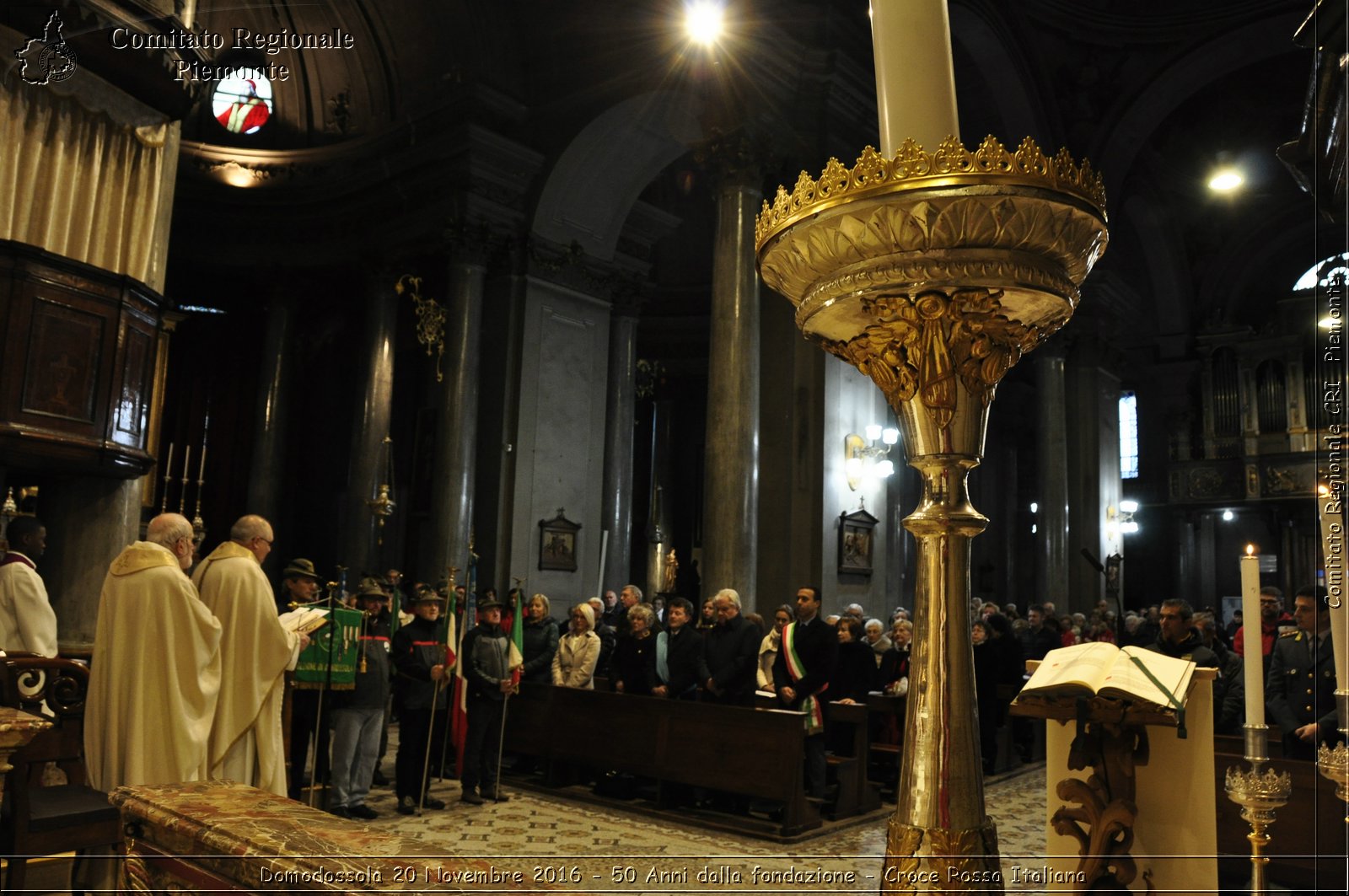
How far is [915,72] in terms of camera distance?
5.93ft

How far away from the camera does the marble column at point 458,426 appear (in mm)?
13219

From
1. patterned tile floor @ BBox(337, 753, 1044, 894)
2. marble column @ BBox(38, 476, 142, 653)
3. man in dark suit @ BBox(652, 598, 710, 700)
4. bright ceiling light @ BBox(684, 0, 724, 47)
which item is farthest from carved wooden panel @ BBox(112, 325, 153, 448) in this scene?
bright ceiling light @ BBox(684, 0, 724, 47)

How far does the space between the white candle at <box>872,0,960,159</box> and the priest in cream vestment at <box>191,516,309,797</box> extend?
379 centimetres

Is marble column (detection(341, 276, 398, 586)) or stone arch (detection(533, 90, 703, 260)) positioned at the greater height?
stone arch (detection(533, 90, 703, 260))

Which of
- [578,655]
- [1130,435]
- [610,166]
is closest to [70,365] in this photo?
[578,655]

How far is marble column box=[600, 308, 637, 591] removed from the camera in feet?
52.0

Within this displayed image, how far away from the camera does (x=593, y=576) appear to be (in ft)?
47.8

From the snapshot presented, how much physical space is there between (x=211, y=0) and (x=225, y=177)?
2957mm

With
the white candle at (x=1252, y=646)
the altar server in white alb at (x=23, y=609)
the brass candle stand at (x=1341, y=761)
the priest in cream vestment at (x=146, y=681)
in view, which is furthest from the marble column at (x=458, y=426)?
the brass candle stand at (x=1341, y=761)

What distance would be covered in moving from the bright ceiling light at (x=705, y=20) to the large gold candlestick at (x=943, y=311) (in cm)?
992

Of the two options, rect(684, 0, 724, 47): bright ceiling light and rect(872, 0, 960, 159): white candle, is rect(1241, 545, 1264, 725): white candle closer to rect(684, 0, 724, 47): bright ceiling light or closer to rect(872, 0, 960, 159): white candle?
rect(872, 0, 960, 159): white candle

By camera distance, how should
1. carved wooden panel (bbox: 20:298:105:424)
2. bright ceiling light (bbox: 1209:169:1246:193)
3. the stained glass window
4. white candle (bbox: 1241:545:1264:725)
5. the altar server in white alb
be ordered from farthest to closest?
the stained glass window → bright ceiling light (bbox: 1209:169:1246:193) → carved wooden panel (bbox: 20:298:105:424) → the altar server in white alb → white candle (bbox: 1241:545:1264:725)

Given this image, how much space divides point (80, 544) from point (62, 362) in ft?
4.12

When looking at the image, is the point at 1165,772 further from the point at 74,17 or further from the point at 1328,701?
the point at 74,17
